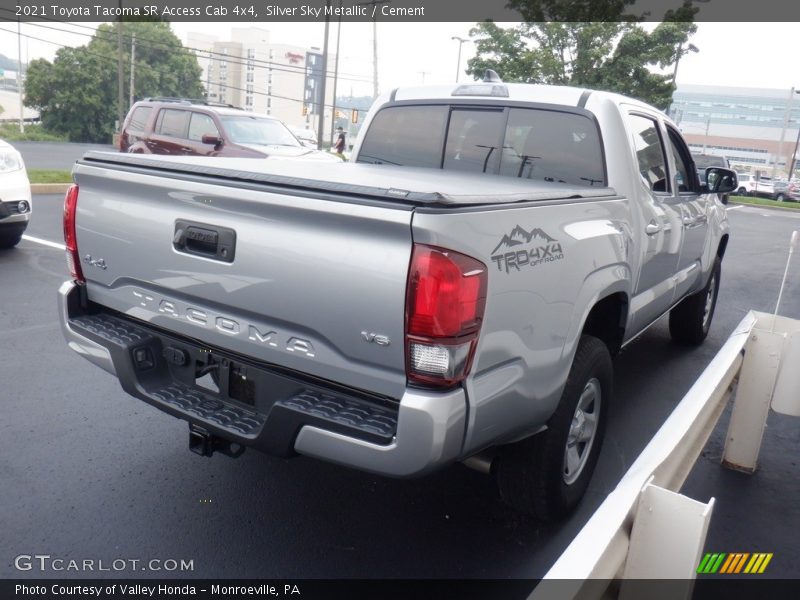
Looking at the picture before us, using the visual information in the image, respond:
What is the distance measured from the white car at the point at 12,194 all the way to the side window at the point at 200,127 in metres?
4.94

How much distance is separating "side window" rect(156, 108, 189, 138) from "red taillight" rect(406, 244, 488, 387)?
38.9 feet

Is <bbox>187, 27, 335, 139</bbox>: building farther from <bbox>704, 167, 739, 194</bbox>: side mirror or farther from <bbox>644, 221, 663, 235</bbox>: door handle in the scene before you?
<bbox>644, 221, 663, 235</bbox>: door handle

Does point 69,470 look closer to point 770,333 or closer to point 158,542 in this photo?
point 158,542

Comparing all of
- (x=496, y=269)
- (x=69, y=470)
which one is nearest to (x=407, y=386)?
(x=496, y=269)

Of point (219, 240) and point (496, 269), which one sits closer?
point (496, 269)

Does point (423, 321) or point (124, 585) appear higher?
point (423, 321)

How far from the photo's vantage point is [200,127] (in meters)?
12.8

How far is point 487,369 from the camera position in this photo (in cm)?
240

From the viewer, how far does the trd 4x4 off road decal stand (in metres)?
2.39

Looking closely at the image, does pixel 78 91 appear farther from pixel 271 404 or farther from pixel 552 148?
pixel 271 404

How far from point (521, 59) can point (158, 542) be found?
81.0 ft

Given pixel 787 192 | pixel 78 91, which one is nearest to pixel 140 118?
pixel 787 192

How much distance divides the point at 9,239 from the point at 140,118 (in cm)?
627

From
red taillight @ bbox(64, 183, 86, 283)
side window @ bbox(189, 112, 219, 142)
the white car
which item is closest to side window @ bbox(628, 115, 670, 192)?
red taillight @ bbox(64, 183, 86, 283)
